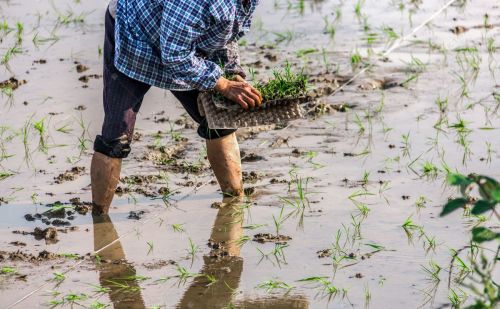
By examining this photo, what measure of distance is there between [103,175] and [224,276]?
34.0 inches

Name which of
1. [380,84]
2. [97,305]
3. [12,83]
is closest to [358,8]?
[380,84]

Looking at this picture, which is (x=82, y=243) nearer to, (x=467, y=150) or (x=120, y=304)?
(x=120, y=304)

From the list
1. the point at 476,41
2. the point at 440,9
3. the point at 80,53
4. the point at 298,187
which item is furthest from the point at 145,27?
the point at 440,9

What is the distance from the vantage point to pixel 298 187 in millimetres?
5363

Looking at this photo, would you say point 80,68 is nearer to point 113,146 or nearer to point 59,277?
point 113,146

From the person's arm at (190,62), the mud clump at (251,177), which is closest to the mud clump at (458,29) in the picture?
the mud clump at (251,177)

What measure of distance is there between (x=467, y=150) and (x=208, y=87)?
1842mm

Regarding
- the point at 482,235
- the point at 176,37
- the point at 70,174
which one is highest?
the point at 176,37

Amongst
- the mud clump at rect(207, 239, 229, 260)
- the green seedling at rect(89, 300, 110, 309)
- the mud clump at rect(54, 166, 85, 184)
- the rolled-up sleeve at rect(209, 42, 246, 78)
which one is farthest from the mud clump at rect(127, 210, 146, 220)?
the green seedling at rect(89, 300, 110, 309)

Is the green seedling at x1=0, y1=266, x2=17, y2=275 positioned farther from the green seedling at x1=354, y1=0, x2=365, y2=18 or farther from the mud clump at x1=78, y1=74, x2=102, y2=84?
the green seedling at x1=354, y1=0, x2=365, y2=18

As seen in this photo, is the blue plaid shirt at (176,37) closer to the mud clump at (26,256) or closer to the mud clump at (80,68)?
the mud clump at (26,256)

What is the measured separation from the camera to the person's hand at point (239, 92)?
476 centimetres

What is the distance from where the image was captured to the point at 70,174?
5.65 metres

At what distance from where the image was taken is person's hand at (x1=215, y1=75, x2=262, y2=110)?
15.6 ft
